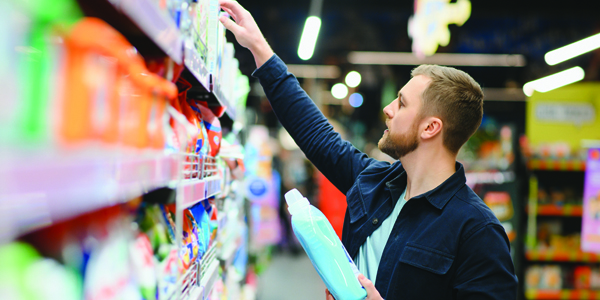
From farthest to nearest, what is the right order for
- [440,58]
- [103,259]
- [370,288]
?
[440,58] → [370,288] → [103,259]

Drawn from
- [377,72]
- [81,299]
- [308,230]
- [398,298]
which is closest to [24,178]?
[81,299]

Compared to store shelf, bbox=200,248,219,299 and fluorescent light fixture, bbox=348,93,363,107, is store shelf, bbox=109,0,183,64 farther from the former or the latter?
fluorescent light fixture, bbox=348,93,363,107

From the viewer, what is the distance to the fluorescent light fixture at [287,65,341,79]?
1065cm

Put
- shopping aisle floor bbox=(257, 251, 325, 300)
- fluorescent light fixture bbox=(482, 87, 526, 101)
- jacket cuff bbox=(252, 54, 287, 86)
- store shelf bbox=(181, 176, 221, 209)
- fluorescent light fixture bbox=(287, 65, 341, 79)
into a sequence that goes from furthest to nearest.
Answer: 1. fluorescent light fixture bbox=(482, 87, 526, 101)
2. fluorescent light fixture bbox=(287, 65, 341, 79)
3. shopping aisle floor bbox=(257, 251, 325, 300)
4. jacket cuff bbox=(252, 54, 287, 86)
5. store shelf bbox=(181, 176, 221, 209)

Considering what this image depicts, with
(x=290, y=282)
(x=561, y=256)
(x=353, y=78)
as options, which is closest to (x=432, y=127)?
(x=561, y=256)

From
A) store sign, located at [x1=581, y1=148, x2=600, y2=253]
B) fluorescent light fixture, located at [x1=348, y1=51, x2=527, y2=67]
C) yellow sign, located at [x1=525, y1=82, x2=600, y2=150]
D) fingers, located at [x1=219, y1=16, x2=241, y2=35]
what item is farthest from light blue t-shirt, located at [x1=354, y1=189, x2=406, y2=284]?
fluorescent light fixture, located at [x1=348, y1=51, x2=527, y2=67]

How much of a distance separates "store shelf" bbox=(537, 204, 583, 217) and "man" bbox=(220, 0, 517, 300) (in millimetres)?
3701

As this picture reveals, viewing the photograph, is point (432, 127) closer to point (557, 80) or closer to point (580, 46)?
point (580, 46)

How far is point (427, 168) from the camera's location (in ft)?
5.28

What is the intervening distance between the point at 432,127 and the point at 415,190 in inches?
9.7

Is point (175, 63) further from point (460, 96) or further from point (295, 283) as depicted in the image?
point (295, 283)

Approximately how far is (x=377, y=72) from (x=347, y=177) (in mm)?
9476

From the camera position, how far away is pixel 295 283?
20.0 ft

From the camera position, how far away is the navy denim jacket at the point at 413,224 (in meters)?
1.33
